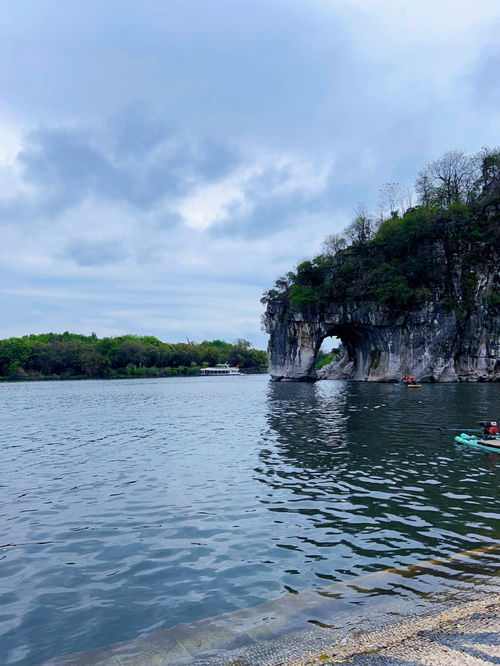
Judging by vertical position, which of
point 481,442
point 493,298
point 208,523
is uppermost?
point 493,298

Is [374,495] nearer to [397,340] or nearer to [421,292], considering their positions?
[421,292]

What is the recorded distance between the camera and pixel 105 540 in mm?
8383

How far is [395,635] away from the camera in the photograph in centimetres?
480

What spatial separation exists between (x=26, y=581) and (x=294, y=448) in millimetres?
10975

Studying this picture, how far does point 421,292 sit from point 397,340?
7537mm

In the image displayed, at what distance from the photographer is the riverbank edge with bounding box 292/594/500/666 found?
174 inches

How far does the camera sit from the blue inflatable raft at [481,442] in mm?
15352

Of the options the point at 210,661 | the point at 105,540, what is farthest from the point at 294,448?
the point at 210,661

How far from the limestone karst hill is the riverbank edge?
60.5 m

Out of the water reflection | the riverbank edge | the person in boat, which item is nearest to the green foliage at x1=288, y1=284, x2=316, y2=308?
the water reflection

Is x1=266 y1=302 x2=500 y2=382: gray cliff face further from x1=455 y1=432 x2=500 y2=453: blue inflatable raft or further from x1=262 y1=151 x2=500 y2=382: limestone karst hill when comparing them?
x1=455 y1=432 x2=500 y2=453: blue inflatable raft

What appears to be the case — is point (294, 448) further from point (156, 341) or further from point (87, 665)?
point (156, 341)

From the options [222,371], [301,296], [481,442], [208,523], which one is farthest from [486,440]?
[222,371]

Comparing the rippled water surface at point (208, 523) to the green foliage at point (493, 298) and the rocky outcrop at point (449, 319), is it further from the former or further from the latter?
the green foliage at point (493, 298)
